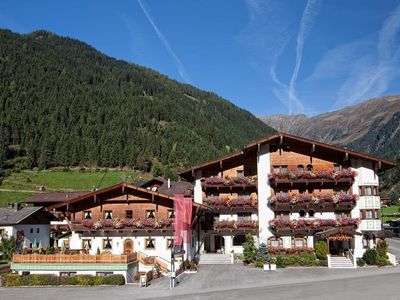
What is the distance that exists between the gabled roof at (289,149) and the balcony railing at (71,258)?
1491 centimetres

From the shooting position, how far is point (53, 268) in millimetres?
36094

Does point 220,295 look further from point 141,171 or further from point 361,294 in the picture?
point 141,171

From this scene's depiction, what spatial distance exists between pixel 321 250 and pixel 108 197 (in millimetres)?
19860

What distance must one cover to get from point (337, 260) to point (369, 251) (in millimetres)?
2865

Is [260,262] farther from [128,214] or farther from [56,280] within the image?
[56,280]

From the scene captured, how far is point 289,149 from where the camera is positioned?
48.4 m

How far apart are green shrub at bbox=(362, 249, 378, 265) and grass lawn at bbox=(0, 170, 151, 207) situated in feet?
257

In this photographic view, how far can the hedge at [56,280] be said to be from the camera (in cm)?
3456

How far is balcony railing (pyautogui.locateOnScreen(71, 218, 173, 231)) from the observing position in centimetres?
4209

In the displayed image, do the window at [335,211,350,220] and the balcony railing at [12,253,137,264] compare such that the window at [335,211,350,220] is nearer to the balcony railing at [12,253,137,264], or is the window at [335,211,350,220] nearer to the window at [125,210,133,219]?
the window at [125,210,133,219]

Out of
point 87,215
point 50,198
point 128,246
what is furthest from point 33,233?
point 128,246

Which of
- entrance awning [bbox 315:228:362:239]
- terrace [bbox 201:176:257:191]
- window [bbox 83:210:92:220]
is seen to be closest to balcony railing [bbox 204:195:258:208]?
terrace [bbox 201:176:257:191]

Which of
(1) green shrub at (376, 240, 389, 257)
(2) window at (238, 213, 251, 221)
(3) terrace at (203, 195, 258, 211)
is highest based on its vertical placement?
(3) terrace at (203, 195, 258, 211)

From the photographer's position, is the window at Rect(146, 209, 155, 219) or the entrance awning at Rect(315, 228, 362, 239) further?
the window at Rect(146, 209, 155, 219)
